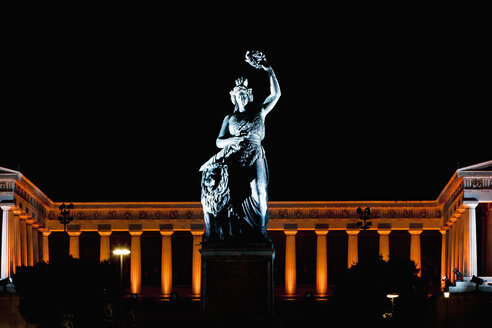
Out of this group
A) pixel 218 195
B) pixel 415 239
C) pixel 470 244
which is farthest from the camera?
pixel 415 239

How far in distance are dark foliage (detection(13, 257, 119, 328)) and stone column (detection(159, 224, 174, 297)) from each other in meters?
38.5

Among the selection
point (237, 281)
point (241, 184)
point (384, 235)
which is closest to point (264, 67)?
point (241, 184)

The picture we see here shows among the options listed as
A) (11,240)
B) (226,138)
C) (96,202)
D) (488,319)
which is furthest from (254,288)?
(96,202)

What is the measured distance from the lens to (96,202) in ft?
392

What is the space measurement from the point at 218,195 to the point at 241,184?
0.89 meters

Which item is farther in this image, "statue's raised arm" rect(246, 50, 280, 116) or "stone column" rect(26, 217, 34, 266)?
"stone column" rect(26, 217, 34, 266)

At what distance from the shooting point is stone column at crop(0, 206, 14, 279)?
104 meters

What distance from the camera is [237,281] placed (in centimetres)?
3947

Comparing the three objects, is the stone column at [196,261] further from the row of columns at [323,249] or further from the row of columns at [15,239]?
the row of columns at [15,239]

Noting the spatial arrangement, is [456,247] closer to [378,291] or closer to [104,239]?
[104,239]

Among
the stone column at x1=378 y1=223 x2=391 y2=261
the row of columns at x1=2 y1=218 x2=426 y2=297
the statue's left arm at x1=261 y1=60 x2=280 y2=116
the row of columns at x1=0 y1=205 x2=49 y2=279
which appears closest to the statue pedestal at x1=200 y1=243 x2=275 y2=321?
the statue's left arm at x1=261 y1=60 x2=280 y2=116

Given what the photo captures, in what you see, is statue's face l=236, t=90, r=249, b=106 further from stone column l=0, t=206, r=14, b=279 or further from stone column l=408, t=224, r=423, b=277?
stone column l=408, t=224, r=423, b=277

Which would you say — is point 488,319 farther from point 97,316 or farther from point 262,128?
point 262,128

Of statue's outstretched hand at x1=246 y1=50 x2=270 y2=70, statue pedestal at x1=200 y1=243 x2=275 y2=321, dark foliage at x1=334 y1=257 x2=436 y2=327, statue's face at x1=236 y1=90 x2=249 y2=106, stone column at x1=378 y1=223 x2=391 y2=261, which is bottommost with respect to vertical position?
dark foliage at x1=334 y1=257 x2=436 y2=327
